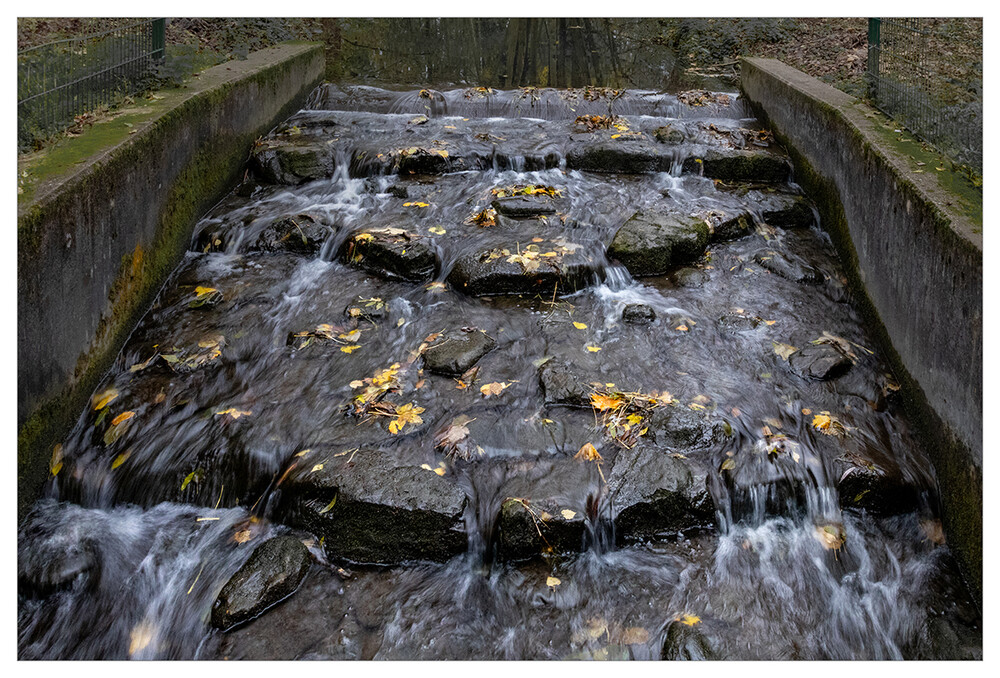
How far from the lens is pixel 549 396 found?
15.3 ft

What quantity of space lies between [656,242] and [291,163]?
14.3 ft

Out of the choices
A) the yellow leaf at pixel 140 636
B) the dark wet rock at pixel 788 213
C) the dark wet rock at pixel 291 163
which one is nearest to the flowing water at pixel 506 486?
the yellow leaf at pixel 140 636

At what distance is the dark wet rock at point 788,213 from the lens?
712cm

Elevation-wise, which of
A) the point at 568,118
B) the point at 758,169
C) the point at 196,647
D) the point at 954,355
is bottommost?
the point at 196,647

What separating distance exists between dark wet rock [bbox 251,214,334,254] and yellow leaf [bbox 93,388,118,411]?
7.34ft

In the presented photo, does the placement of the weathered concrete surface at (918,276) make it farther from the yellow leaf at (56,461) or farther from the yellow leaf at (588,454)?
the yellow leaf at (56,461)

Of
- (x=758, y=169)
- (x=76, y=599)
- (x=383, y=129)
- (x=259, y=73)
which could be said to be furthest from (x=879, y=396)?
(x=259, y=73)

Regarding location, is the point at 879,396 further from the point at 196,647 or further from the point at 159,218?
the point at 159,218

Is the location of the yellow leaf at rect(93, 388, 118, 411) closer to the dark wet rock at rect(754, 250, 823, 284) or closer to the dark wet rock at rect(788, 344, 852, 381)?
the dark wet rock at rect(788, 344, 852, 381)

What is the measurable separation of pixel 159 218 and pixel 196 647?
3.99m

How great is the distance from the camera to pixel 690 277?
6199mm

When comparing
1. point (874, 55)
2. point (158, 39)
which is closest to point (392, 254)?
point (158, 39)

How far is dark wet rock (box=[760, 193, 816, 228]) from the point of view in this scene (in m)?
7.12

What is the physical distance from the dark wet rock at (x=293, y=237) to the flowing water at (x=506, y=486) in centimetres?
40
